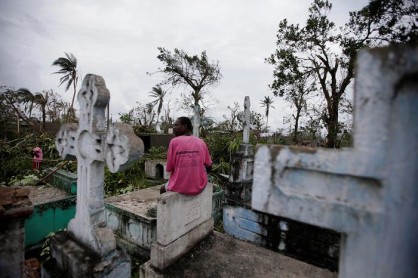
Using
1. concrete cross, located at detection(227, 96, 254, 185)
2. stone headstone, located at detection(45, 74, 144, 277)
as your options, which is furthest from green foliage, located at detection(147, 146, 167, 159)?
stone headstone, located at detection(45, 74, 144, 277)

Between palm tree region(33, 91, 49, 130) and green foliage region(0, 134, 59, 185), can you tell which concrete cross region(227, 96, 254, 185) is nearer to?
green foliage region(0, 134, 59, 185)

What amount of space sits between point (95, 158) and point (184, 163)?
1.27 meters

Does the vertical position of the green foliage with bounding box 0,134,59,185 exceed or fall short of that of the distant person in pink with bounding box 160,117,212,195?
it falls short

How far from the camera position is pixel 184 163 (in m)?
3.05

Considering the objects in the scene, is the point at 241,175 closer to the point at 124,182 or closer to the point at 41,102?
the point at 124,182

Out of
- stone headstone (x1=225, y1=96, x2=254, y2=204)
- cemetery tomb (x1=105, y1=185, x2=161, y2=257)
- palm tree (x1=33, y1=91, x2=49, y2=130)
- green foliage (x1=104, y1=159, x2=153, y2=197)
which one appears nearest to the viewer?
cemetery tomb (x1=105, y1=185, x2=161, y2=257)

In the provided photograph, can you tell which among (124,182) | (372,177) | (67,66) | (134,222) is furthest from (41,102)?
(372,177)

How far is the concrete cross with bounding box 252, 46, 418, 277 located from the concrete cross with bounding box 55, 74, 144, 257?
4.25 ft

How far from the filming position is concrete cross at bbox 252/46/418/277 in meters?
0.72

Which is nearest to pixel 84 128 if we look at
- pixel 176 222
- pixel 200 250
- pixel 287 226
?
pixel 176 222

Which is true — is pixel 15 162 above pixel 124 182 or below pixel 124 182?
above

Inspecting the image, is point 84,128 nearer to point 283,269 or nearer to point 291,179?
point 291,179

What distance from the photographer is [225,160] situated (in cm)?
1074

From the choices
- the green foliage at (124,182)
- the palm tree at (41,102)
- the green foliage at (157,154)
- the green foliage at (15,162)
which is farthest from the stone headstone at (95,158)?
the palm tree at (41,102)
